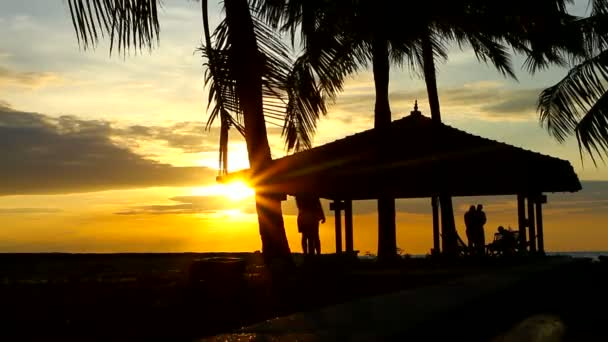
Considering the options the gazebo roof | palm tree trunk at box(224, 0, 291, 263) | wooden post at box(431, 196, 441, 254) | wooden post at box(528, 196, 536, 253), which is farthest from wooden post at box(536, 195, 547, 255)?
palm tree trunk at box(224, 0, 291, 263)

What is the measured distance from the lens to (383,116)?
18719 millimetres

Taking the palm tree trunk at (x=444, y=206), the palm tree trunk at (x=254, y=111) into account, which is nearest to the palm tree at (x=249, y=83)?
the palm tree trunk at (x=254, y=111)

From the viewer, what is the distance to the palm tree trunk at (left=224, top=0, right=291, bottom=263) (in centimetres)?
1396

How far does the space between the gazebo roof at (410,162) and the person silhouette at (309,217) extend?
3.36 m

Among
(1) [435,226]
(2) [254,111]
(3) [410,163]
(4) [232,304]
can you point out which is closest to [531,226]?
(1) [435,226]

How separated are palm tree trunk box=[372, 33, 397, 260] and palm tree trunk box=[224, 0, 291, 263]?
12.0ft

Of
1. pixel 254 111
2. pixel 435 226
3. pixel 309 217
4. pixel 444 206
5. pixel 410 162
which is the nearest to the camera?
pixel 254 111

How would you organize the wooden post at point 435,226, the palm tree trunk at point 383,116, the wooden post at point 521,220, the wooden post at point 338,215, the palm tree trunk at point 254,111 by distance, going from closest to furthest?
the palm tree trunk at point 254,111
the palm tree trunk at point 383,116
the wooden post at point 521,220
the wooden post at point 338,215
the wooden post at point 435,226

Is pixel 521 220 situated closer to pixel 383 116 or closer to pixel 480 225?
pixel 480 225

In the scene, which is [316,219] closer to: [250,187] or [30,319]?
[250,187]

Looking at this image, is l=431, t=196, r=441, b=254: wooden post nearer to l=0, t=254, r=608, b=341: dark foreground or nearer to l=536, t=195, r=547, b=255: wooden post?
l=536, t=195, r=547, b=255: wooden post

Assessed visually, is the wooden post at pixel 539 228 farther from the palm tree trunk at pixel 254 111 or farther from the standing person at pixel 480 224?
the palm tree trunk at pixel 254 111

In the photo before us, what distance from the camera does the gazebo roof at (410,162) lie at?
16.1m

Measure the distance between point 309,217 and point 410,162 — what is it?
15.5ft
